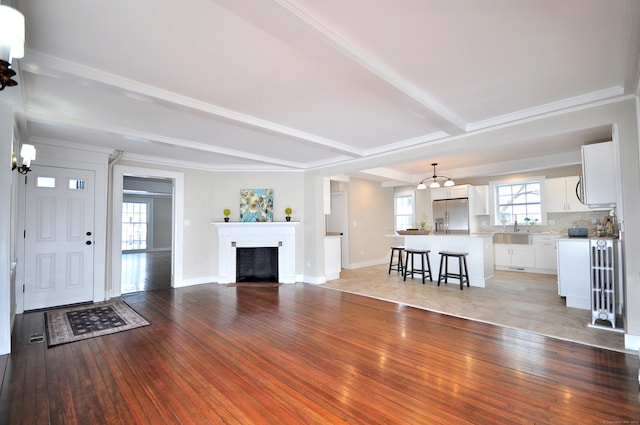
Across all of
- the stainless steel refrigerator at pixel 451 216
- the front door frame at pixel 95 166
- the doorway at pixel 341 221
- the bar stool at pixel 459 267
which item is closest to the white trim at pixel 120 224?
the front door frame at pixel 95 166

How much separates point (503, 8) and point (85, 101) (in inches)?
152

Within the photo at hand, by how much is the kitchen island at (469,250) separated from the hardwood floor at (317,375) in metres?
2.27

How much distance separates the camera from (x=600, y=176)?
339 centimetres

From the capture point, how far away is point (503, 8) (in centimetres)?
182

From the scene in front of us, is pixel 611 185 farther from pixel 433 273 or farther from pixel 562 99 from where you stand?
pixel 433 273

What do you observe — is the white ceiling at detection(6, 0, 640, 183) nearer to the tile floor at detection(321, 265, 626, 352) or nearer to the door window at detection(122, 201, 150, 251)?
the tile floor at detection(321, 265, 626, 352)

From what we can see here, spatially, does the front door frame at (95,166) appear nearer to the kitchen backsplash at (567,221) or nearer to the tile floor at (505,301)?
the tile floor at (505,301)

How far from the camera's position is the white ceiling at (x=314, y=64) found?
1818 millimetres

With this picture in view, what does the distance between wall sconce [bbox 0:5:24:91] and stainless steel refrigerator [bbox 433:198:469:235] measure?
7.78 m

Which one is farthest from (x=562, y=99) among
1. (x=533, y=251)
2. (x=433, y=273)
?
(x=533, y=251)

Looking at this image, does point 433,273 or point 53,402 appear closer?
point 53,402

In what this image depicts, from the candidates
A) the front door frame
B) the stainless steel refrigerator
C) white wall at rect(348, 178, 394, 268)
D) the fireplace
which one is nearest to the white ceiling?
the front door frame

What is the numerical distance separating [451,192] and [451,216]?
0.66 metres

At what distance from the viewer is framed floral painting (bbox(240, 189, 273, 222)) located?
20.9 feet
